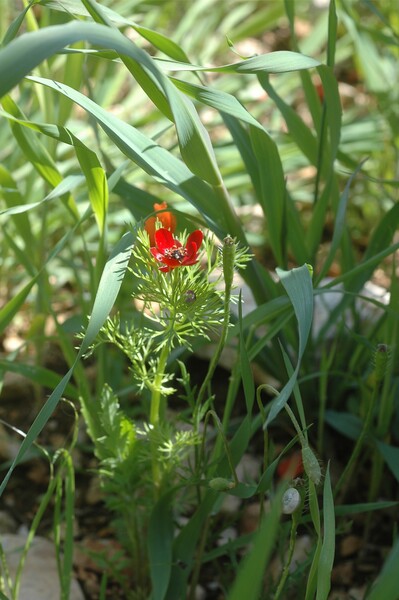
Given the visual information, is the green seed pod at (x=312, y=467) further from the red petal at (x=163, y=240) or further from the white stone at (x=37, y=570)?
the white stone at (x=37, y=570)

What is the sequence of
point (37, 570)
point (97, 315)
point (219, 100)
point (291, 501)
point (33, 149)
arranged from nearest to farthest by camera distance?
point (291, 501), point (97, 315), point (219, 100), point (33, 149), point (37, 570)

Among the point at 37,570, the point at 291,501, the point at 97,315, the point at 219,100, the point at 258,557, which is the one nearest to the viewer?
the point at 258,557

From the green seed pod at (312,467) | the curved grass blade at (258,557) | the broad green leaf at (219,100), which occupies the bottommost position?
the curved grass blade at (258,557)

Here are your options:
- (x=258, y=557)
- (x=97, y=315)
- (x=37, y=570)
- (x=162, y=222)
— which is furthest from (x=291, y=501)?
(x=37, y=570)

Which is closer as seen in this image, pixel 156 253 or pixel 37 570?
pixel 156 253

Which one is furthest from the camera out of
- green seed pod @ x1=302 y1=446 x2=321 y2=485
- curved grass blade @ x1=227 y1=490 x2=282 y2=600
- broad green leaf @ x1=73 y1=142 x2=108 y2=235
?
broad green leaf @ x1=73 y1=142 x2=108 y2=235

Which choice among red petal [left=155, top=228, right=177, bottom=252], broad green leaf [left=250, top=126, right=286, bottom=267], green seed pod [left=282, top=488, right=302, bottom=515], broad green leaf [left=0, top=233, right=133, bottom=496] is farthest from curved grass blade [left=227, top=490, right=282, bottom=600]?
broad green leaf [left=250, top=126, right=286, bottom=267]

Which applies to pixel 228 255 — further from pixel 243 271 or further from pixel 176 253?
pixel 243 271

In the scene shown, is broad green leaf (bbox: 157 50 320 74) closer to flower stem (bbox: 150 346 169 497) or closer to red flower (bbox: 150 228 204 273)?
red flower (bbox: 150 228 204 273)

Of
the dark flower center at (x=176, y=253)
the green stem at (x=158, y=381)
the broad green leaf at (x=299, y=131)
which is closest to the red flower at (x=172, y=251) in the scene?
the dark flower center at (x=176, y=253)

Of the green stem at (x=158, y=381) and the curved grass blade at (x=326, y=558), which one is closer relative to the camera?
the curved grass blade at (x=326, y=558)
